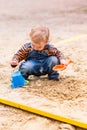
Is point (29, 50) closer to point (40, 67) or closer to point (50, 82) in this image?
point (40, 67)

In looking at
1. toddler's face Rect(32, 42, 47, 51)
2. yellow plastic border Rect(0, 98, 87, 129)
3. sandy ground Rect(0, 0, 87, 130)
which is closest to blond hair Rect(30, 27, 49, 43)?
toddler's face Rect(32, 42, 47, 51)

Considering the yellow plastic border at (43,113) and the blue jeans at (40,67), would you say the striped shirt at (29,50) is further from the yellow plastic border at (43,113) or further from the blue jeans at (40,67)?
the yellow plastic border at (43,113)

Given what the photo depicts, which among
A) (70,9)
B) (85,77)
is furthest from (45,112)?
(70,9)

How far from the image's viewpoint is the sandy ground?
346cm

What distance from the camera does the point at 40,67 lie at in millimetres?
4352

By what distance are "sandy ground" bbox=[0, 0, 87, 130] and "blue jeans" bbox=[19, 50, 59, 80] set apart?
0.26 ft

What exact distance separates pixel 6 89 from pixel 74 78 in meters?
0.73

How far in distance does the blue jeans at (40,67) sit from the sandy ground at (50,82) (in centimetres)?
8

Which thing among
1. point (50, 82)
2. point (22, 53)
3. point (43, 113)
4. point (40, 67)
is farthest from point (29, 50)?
point (43, 113)

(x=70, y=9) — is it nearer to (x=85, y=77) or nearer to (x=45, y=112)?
(x=85, y=77)

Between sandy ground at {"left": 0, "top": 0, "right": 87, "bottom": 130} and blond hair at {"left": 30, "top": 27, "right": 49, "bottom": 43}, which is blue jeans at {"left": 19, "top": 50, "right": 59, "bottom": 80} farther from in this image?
blond hair at {"left": 30, "top": 27, "right": 49, "bottom": 43}

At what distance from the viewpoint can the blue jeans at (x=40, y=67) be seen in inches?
170

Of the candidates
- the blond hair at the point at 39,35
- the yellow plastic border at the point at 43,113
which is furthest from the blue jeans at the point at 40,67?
the yellow plastic border at the point at 43,113

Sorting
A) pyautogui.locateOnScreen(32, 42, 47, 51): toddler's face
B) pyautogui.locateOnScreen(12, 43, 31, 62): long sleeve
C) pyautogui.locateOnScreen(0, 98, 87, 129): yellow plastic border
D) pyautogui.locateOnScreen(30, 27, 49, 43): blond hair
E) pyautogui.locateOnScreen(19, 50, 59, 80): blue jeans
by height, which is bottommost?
pyautogui.locateOnScreen(0, 98, 87, 129): yellow plastic border
